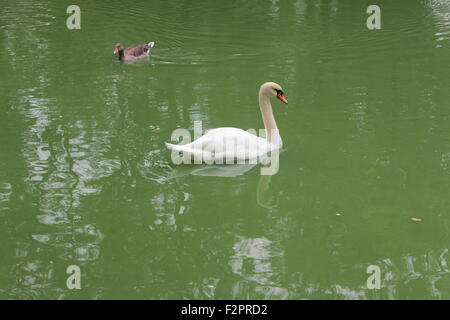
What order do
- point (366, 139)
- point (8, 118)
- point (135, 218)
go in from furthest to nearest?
point (8, 118) → point (366, 139) → point (135, 218)

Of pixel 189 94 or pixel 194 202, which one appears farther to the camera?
pixel 189 94

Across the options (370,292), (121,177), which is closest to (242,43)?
(121,177)

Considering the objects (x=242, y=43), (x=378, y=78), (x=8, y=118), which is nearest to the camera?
(x=8, y=118)

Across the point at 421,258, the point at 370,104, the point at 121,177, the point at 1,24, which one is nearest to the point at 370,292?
the point at 421,258

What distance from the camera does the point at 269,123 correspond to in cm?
748

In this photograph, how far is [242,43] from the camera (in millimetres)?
12852

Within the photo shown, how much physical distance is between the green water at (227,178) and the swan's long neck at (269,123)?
0.26 metres

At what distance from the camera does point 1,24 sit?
15.1 m

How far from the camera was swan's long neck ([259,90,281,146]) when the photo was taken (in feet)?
24.1

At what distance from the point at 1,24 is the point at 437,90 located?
9795 millimetres
